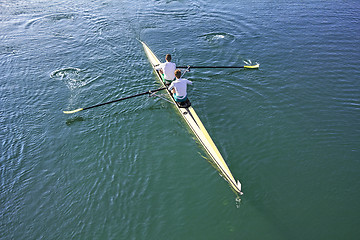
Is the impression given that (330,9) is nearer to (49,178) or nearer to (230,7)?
(230,7)

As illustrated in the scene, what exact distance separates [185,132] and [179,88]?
2.06 m

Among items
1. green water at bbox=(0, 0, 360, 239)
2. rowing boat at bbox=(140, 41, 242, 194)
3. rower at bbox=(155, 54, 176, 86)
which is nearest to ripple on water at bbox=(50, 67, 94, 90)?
green water at bbox=(0, 0, 360, 239)

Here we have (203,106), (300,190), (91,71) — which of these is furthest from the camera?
(91,71)

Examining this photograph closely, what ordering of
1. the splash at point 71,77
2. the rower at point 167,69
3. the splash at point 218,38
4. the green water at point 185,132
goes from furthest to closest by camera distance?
the splash at point 218,38, the splash at point 71,77, the rower at point 167,69, the green water at point 185,132

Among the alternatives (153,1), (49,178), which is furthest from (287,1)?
(49,178)

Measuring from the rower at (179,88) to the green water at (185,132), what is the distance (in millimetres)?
837

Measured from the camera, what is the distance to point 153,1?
23.0 m

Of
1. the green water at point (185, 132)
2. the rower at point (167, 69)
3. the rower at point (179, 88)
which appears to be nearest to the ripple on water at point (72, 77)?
the green water at point (185, 132)

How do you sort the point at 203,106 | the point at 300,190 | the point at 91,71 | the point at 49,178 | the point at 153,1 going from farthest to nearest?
1. the point at 153,1
2. the point at 91,71
3. the point at 203,106
4. the point at 49,178
5. the point at 300,190

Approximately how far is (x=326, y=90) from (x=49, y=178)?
14.0 m

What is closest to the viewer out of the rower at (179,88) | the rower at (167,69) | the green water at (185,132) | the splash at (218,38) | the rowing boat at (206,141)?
the green water at (185,132)

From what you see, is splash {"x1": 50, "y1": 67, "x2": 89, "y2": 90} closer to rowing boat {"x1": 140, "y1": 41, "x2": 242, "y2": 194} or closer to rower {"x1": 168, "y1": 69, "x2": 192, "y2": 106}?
rowing boat {"x1": 140, "y1": 41, "x2": 242, "y2": 194}

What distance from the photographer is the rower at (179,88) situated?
36.1 feet

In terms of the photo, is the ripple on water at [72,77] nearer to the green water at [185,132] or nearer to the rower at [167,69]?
the green water at [185,132]
